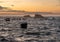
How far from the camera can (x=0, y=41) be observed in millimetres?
20703

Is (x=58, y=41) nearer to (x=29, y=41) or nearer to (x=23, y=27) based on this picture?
(x=29, y=41)

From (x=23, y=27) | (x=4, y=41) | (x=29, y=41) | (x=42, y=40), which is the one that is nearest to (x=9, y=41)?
(x=4, y=41)

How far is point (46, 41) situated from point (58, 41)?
1.16m

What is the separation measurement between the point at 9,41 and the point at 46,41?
3.57m

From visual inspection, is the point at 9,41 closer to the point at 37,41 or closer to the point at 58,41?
the point at 37,41

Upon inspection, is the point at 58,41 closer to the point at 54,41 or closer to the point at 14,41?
the point at 54,41

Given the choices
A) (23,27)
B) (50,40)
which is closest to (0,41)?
(50,40)

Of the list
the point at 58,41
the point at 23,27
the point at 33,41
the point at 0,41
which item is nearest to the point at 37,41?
the point at 33,41

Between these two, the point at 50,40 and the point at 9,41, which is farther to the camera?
the point at 50,40

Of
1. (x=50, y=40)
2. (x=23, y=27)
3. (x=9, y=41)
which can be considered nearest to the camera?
(x=9, y=41)

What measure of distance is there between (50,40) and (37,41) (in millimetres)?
1473

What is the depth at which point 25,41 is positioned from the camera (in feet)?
69.9

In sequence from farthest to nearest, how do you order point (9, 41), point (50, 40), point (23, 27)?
point (23, 27) < point (50, 40) < point (9, 41)

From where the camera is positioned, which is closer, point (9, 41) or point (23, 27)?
point (9, 41)
